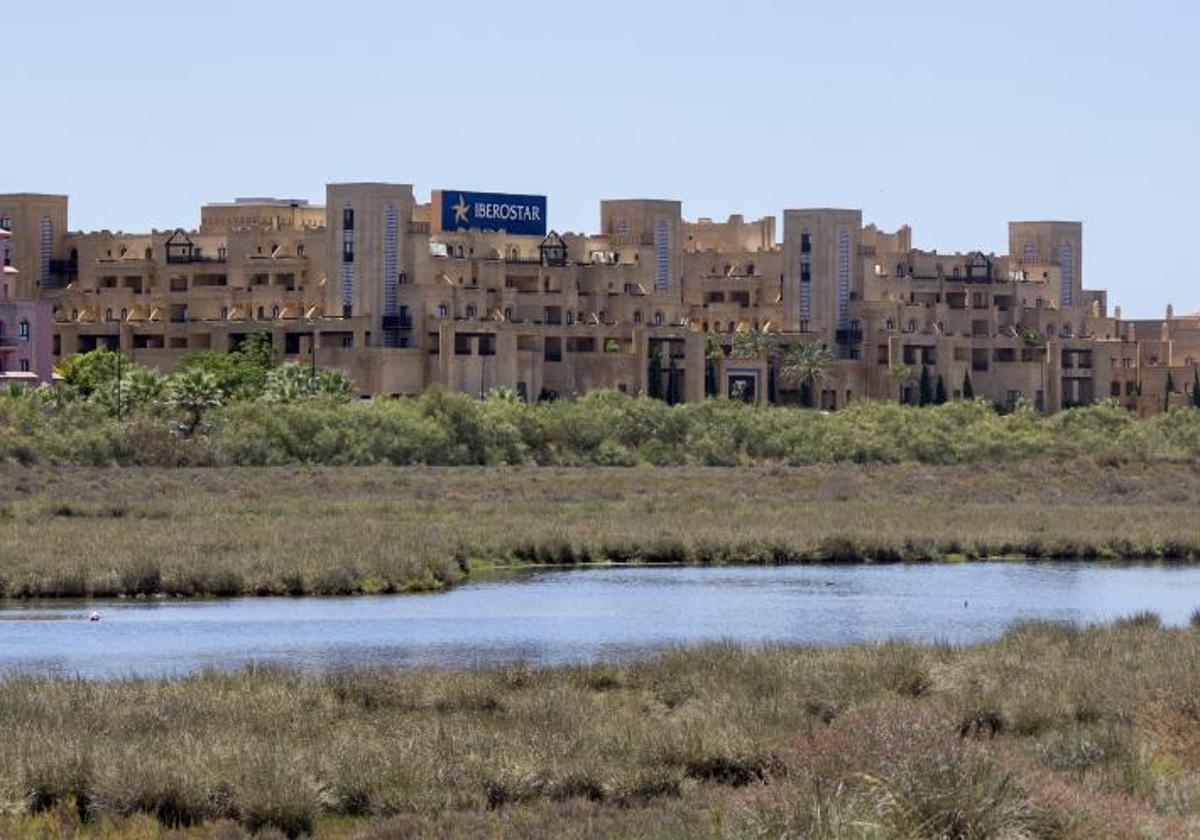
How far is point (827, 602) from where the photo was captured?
61.2m

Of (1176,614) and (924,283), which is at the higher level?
(924,283)

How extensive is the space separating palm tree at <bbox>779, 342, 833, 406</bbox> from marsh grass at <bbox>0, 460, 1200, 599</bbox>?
52.0m

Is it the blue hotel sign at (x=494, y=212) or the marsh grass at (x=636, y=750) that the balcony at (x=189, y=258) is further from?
the marsh grass at (x=636, y=750)

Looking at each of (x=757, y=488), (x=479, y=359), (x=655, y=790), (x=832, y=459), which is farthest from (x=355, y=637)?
(x=479, y=359)

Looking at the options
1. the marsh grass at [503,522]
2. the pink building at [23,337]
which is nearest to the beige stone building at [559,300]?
the pink building at [23,337]

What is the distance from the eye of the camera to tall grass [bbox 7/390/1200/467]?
364ft

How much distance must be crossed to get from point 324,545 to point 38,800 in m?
39.2

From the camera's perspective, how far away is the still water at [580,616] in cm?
4753

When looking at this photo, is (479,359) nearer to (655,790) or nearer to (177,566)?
(177,566)

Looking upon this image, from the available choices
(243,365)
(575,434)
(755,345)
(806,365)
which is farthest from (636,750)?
(755,345)

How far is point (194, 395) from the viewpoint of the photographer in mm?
124625

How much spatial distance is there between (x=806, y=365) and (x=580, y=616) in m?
110

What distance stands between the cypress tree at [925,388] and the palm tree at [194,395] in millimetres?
53666

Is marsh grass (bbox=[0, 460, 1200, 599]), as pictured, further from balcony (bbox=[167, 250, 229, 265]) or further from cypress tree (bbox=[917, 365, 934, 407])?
balcony (bbox=[167, 250, 229, 265])
